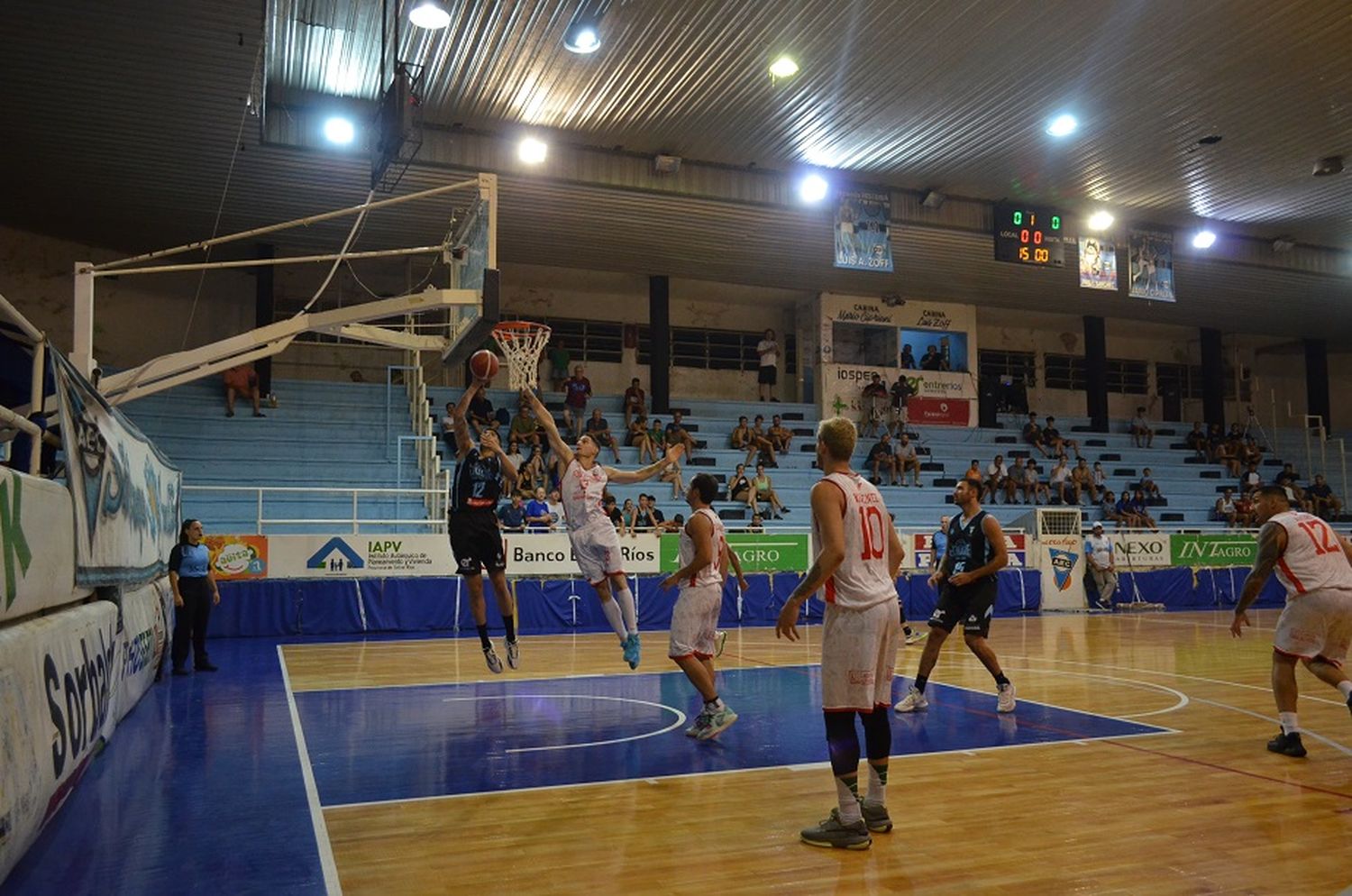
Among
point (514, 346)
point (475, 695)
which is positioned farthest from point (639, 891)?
point (514, 346)

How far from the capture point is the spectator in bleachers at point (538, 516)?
1775cm

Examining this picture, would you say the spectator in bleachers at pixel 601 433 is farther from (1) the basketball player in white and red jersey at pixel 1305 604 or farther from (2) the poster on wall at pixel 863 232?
(1) the basketball player in white and red jersey at pixel 1305 604

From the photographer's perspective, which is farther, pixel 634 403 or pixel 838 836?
pixel 634 403

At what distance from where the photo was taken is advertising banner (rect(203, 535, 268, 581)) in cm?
1518

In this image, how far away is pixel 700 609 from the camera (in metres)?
7.29

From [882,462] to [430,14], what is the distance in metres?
16.7

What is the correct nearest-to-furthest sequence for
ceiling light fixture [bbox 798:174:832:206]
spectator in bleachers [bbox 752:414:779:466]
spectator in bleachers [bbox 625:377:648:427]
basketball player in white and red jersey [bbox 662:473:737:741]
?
basketball player in white and red jersey [bbox 662:473:737:741] → ceiling light fixture [bbox 798:174:832:206] → spectator in bleachers [bbox 752:414:779:466] → spectator in bleachers [bbox 625:377:648:427]

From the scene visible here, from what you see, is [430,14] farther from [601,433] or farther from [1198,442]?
[1198,442]

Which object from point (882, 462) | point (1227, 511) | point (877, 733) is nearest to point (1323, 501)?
point (1227, 511)

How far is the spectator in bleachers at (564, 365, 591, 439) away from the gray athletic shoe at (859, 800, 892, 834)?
704 inches

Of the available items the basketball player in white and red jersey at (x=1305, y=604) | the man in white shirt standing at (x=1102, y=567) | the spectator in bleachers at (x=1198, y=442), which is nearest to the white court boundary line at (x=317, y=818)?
the basketball player in white and red jersey at (x=1305, y=604)

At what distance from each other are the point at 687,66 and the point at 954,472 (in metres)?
14.7

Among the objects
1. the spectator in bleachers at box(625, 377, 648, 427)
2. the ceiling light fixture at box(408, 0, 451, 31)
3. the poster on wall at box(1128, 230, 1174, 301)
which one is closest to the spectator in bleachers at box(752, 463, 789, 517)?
the spectator in bleachers at box(625, 377, 648, 427)

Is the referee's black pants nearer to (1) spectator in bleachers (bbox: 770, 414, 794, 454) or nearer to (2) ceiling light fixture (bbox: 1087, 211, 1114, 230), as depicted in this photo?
(1) spectator in bleachers (bbox: 770, 414, 794, 454)
